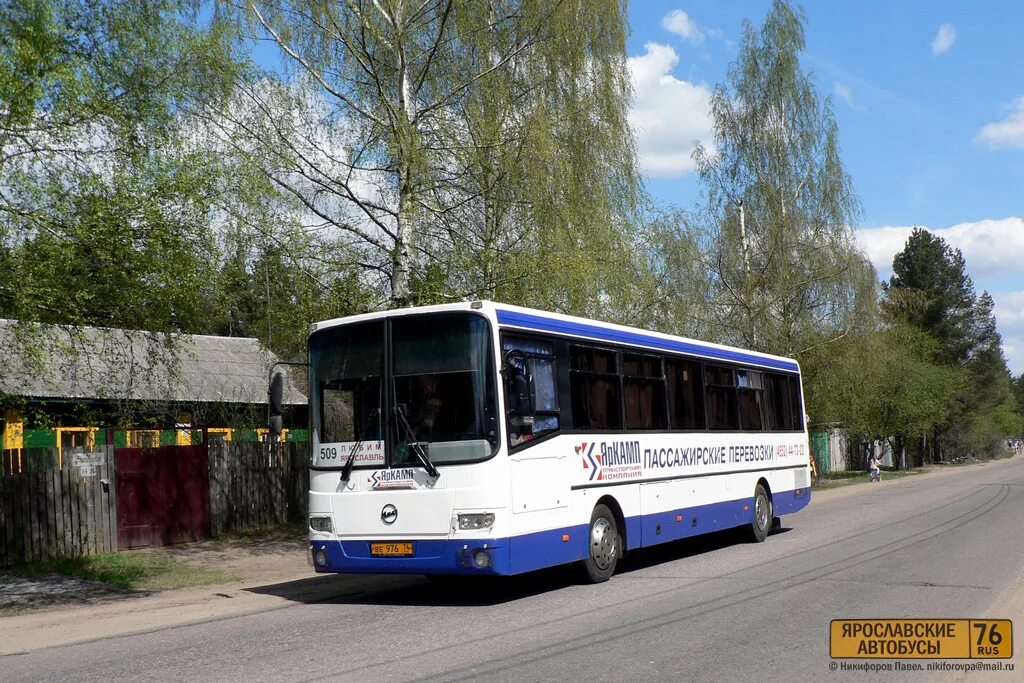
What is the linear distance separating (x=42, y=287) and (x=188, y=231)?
1977 mm

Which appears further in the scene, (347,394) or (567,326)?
(567,326)

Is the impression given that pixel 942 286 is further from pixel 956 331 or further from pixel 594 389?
pixel 594 389

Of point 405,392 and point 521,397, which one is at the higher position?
point 405,392

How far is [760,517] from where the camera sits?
18266mm

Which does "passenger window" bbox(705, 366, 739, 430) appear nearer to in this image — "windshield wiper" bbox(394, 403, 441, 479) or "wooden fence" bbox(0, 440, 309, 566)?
"windshield wiper" bbox(394, 403, 441, 479)

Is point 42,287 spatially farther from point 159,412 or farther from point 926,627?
point 159,412

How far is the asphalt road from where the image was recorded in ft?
26.2

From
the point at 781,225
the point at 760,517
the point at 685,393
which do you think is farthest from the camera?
the point at 781,225

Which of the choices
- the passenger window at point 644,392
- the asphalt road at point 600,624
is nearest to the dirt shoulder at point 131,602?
the asphalt road at point 600,624

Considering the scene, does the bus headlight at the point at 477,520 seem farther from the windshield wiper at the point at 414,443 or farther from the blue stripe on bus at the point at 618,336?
the blue stripe on bus at the point at 618,336

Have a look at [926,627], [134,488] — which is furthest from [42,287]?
[926,627]

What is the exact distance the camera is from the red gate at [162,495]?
61.1 feet

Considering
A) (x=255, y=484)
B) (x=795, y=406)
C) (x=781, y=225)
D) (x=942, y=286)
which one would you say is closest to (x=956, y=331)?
(x=942, y=286)

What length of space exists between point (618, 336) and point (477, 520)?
3838 mm
